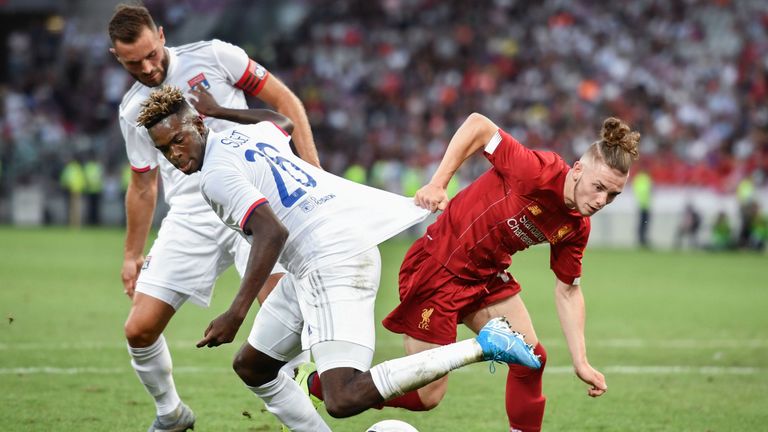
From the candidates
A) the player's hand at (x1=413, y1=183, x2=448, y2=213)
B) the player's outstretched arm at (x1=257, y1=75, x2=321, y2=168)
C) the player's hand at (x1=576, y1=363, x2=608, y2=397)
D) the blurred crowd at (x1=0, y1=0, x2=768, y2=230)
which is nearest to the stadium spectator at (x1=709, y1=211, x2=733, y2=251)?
the blurred crowd at (x1=0, y1=0, x2=768, y2=230)

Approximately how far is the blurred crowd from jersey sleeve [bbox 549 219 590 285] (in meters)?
20.9

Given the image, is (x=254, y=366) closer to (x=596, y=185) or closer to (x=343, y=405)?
(x=343, y=405)

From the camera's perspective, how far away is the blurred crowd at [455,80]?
93.2 feet

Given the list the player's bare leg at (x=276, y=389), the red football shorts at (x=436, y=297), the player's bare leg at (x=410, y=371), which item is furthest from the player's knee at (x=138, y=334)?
the player's bare leg at (x=410, y=371)

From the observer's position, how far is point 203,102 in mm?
6199

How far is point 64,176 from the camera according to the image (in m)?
28.2

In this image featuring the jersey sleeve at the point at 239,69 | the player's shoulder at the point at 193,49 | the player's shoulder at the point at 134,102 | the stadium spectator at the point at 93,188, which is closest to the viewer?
the player's shoulder at the point at 134,102

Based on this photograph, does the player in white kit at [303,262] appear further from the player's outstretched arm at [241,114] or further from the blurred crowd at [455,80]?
the blurred crowd at [455,80]

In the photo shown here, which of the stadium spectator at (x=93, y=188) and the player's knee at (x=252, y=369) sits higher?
the player's knee at (x=252, y=369)

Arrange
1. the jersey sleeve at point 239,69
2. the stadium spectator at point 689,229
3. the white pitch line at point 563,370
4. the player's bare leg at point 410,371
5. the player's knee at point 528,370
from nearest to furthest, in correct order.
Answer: the player's bare leg at point 410,371 < the player's knee at point 528,370 < the jersey sleeve at point 239,69 < the white pitch line at point 563,370 < the stadium spectator at point 689,229

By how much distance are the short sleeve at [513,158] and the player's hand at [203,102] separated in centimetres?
166

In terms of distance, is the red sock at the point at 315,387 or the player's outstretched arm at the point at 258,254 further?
the red sock at the point at 315,387

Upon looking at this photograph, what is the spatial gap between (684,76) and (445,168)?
85.4 ft

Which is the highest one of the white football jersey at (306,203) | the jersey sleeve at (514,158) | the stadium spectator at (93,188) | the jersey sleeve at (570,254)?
the jersey sleeve at (514,158)
